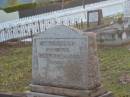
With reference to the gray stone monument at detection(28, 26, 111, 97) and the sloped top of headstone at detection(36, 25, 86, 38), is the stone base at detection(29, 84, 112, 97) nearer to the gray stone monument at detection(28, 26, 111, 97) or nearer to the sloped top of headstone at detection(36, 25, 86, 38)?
the gray stone monument at detection(28, 26, 111, 97)

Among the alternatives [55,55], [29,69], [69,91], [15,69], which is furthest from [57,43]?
[15,69]

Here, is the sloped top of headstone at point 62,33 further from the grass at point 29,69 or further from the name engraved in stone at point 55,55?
the grass at point 29,69

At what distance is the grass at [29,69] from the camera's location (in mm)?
10151

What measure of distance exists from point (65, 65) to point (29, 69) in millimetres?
4397

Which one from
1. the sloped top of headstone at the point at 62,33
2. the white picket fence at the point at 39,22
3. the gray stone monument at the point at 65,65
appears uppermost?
the white picket fence at the point at 39,22

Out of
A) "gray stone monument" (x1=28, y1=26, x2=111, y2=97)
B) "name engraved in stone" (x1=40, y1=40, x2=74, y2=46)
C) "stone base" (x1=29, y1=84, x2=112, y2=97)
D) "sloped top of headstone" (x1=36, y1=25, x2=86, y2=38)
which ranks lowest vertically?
"stone base" (x1=29, y1=84, x2=112, y2=97)

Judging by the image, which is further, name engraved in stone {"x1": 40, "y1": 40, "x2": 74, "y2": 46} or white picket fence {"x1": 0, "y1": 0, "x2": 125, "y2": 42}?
white picket fence {"x1": 0, "y1": 0, "x2": 125, "y2": 42}

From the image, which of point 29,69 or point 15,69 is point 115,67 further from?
point 15,69

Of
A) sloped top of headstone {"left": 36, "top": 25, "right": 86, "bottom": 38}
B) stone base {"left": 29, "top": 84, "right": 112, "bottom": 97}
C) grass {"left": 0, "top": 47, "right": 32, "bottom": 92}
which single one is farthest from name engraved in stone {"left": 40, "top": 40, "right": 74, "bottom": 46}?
grass {"left": 0, "top": 47, "right": 32, "bottom": 92}

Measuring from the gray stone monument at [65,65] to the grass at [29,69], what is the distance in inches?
48.1

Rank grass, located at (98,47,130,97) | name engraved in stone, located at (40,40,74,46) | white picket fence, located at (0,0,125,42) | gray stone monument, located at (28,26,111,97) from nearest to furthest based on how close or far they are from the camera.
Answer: gray stone monument, located at (28,26,111,97)
name engraved in stone, located at (40,40,74,46)
grass, located at (98,47,130,97)
white picket fence, located at (0,0,125,42)

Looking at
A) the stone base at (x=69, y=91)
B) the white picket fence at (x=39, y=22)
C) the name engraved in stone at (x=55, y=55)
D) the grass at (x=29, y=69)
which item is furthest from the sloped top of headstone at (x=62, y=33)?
the white picket fence at (x=39, y=22)

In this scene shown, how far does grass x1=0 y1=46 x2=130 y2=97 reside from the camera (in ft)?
33.3

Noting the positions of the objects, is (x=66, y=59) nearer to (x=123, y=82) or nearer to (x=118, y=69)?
(x=123, y=82)
